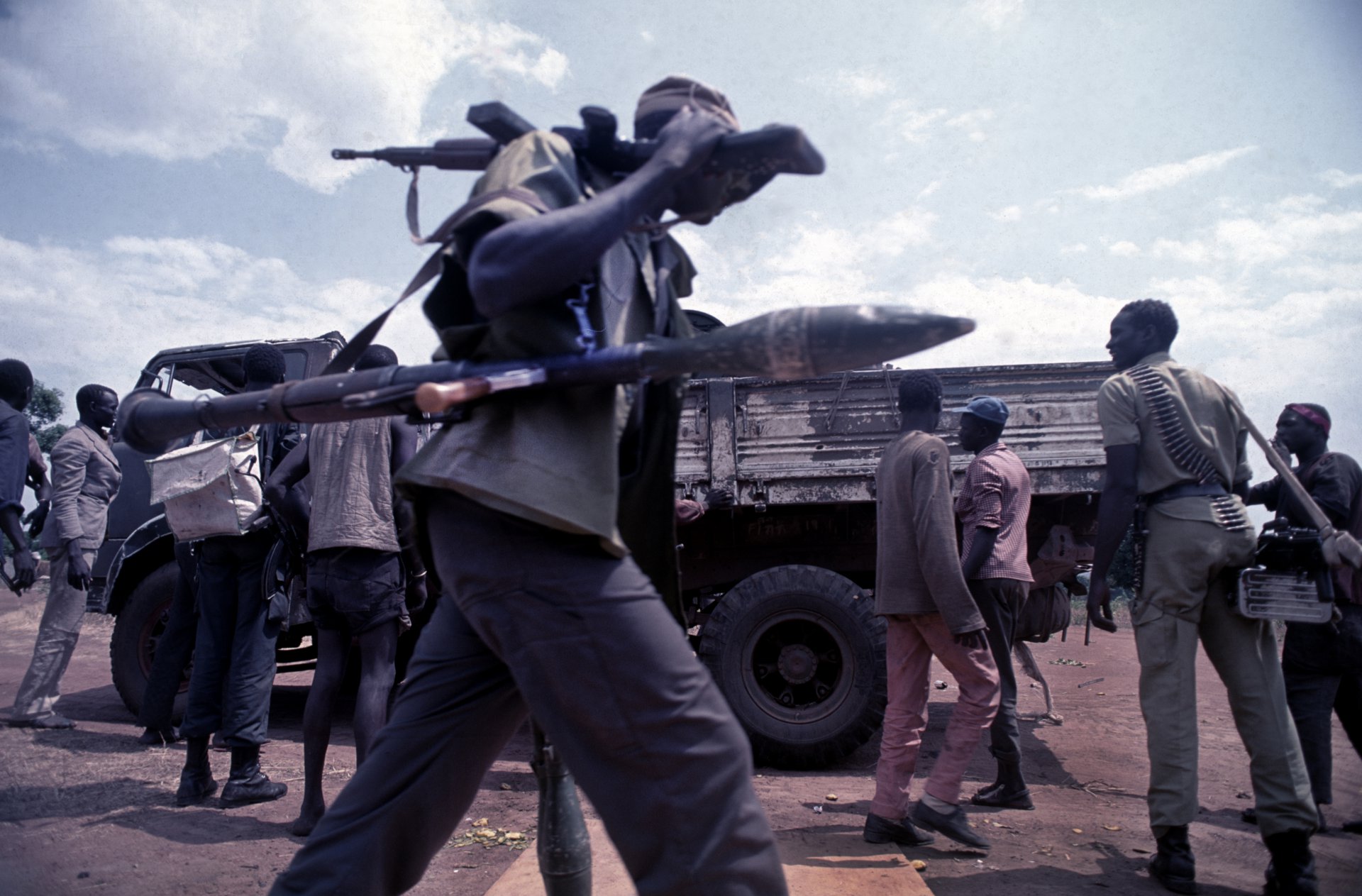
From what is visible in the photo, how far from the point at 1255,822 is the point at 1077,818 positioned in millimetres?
805

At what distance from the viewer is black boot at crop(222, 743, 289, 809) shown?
376 centimetres

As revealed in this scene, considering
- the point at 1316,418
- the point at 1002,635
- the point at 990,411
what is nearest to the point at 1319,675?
the point at 1316,418

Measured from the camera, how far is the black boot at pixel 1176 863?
9.52 feet

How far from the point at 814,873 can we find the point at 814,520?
113 inches

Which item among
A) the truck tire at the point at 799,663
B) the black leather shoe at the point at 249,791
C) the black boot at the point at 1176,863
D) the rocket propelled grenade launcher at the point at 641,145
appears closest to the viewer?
the rocket propelled grenade launcher at the point at 641,145

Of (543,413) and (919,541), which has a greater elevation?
(543,413)

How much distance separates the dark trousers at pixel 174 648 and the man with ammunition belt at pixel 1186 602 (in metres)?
4.32

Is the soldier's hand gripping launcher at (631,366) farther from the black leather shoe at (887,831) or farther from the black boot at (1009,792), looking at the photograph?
the black boot at (1009,792)

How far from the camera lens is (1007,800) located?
395 centimetres

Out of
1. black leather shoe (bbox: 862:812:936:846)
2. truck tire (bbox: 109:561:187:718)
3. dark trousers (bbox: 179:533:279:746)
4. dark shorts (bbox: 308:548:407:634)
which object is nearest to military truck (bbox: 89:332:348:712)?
truck tire (bbox: 109:561:187:718)

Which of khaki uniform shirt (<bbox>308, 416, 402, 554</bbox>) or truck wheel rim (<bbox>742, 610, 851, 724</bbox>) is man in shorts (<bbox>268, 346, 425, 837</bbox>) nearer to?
khaki uniform shirt (<bbox>308, 416, 402, 554</bbox>)

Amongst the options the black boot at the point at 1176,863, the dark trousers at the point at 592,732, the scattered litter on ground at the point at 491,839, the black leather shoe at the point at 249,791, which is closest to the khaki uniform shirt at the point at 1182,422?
the black boot at the point at 1176,863

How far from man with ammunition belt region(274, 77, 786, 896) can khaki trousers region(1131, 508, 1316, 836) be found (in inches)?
87.1

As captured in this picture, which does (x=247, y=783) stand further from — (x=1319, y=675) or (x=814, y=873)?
(x=1319, y=675)
